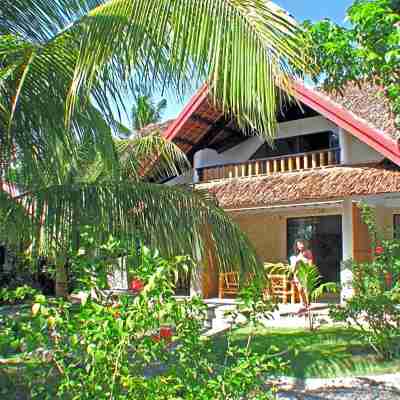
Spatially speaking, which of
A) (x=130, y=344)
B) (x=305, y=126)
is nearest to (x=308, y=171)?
(x=305, y=126)

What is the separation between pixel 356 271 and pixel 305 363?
1460 mm

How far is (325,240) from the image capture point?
14789 millimetres

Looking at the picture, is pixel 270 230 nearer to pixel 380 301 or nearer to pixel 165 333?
pixel 380 301

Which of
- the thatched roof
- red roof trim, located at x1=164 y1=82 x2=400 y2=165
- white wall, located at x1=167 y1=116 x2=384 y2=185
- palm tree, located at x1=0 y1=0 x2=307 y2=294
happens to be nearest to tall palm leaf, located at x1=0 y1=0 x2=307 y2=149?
palm tree, located at x1=0 y1=0 x2=307 y2=294

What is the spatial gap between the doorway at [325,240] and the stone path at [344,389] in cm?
834

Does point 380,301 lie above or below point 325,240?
below

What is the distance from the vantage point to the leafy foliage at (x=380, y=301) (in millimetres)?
6871

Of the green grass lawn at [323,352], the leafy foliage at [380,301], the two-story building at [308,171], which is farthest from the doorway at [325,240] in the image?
the leafy foliage at [380,301]

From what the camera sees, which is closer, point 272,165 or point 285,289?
point 285,289

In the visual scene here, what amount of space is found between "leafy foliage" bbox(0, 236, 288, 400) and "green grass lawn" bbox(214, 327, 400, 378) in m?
2.46

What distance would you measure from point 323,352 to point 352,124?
494 cm

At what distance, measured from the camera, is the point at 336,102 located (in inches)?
452

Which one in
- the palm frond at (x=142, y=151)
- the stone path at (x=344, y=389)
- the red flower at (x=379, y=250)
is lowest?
the stone path at (x=344, y=389)

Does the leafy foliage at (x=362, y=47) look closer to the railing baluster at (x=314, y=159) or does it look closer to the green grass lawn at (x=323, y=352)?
the green grass lawn at (x=323, y=352)
